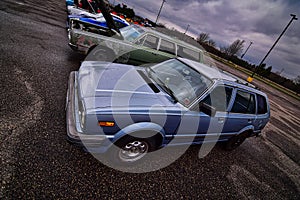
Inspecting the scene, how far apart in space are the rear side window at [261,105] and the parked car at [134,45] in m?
2.89

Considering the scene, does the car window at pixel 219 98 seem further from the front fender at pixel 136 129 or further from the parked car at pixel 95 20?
the parked car at pixel 95 20

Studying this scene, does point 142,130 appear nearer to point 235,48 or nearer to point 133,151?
point 133,151

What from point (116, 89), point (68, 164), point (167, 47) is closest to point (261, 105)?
point (116, 89)

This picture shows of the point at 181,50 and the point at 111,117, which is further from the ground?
the point at 181,50

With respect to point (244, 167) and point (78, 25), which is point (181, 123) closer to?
point (244, 167)

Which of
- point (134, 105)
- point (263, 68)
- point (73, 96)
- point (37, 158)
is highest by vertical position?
point (263, 68)

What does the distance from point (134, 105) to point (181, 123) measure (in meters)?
0.85

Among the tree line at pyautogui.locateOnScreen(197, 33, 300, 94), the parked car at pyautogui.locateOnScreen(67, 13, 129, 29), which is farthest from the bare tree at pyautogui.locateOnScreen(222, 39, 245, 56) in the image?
the parked car at pyautogui.locateOnScreen(67, 13, 129, 29)

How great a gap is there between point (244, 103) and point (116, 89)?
2765 millimetres

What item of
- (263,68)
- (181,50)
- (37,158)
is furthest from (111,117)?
(263,68)

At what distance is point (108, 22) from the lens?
6.70 m

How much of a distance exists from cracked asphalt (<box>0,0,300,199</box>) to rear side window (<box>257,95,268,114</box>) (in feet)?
3.89

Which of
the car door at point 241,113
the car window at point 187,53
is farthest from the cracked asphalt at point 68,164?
the car window at point 187,53

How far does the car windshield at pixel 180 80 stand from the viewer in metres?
2.58
